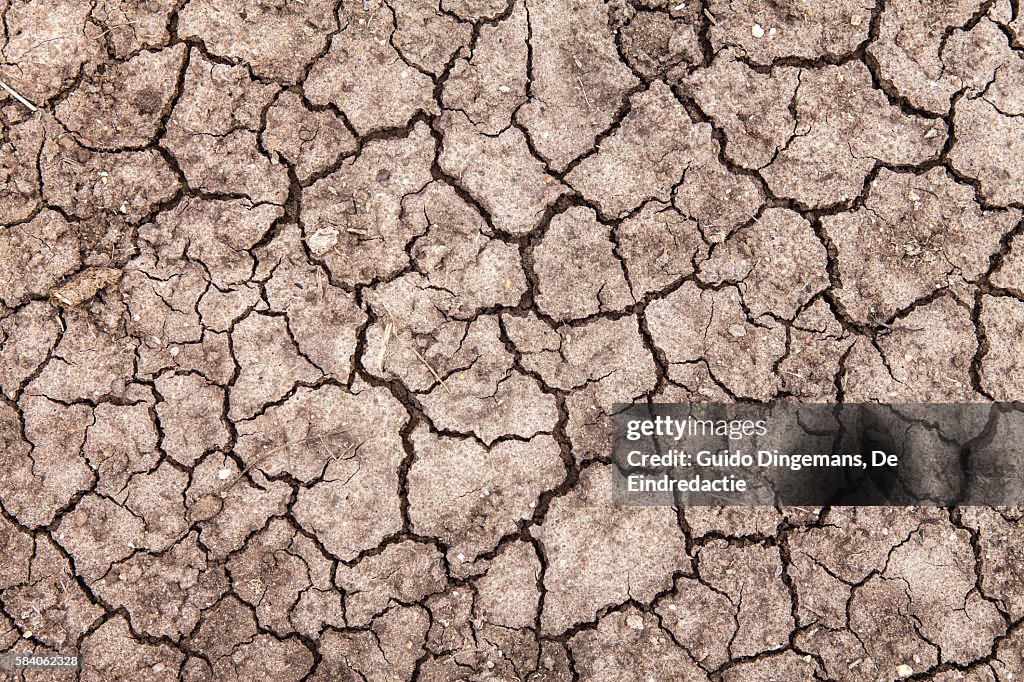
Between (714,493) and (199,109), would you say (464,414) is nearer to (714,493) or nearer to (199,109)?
(714,493)

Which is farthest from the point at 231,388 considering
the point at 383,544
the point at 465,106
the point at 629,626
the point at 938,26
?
the point at 938,26

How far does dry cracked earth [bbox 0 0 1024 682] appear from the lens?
2.76 metres

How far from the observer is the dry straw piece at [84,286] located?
283cm

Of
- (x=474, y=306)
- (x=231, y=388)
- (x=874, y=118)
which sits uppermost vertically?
(x=874, y=118)

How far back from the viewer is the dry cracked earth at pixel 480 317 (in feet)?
9.05

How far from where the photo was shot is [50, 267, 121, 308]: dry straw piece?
2.83 metres

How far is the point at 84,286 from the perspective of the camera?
111 inches

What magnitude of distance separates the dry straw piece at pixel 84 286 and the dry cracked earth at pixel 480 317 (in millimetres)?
16

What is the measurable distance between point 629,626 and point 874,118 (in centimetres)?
229

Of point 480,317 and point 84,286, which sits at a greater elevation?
point 84,286

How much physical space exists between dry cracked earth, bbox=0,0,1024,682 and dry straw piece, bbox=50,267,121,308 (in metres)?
0.02

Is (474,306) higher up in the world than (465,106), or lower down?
lower down

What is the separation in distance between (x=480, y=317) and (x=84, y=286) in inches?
62.8

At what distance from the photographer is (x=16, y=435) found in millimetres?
2801
